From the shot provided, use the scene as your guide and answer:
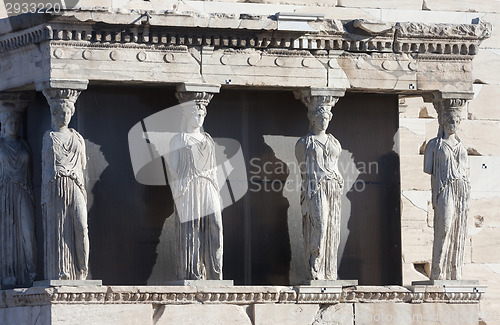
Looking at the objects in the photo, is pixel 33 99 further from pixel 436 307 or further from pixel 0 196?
pixel 436 307

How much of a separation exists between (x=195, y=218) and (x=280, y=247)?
1182 mm

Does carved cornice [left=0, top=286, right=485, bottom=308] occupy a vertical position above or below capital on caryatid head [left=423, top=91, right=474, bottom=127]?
below

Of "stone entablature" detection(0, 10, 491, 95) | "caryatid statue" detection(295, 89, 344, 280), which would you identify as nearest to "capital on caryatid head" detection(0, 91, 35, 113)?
"stone entablature" detection(0, 10, 491, 95)

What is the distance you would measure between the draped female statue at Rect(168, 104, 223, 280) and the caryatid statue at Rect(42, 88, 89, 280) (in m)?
0.83

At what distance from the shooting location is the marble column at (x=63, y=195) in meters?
15.0

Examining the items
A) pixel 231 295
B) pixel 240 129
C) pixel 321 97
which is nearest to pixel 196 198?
pixel 231 295

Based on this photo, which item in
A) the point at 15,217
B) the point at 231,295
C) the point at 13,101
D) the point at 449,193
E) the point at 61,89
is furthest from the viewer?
the point at 449,193

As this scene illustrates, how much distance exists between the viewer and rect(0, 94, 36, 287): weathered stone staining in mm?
15539

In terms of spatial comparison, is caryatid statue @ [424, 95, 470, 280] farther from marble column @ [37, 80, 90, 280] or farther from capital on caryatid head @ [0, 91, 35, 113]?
capital on caryatid head @ [0, 91, 35, 113]

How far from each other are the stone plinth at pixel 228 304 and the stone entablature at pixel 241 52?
69.8 inches

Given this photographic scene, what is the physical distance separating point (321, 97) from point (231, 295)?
1.90 meters

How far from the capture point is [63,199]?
15.0 metres

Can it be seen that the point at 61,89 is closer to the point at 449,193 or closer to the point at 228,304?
the point at 228,304

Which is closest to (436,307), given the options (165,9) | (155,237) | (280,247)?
(280,247)
